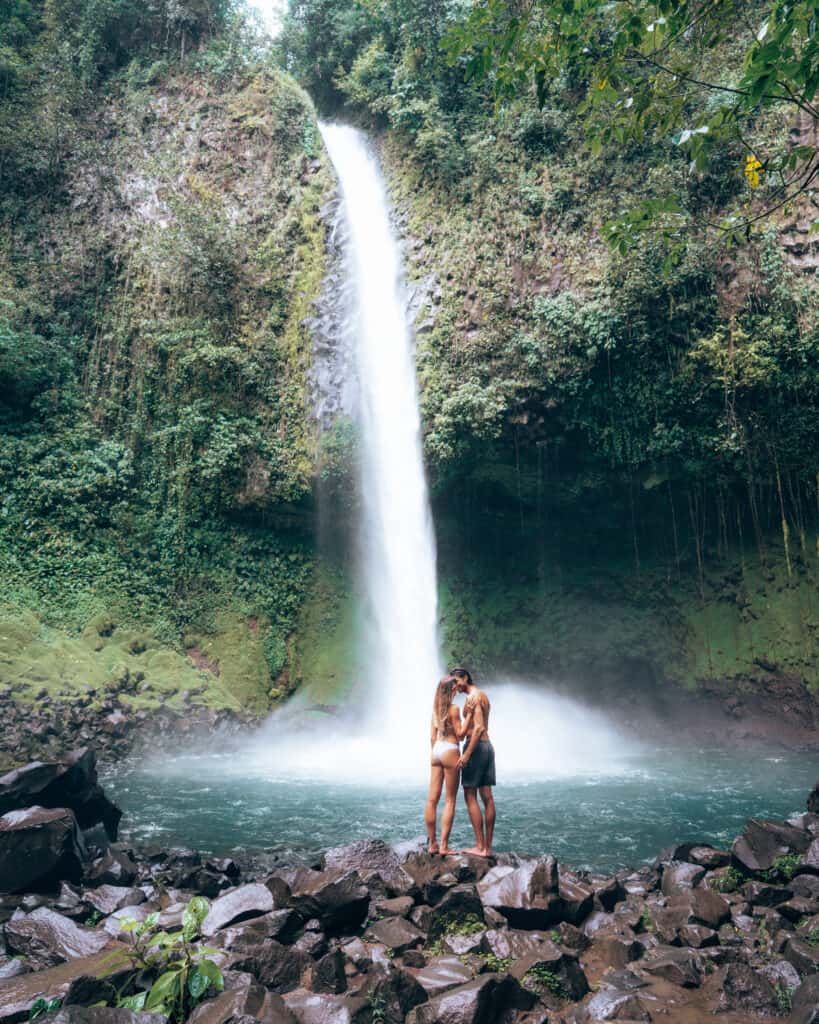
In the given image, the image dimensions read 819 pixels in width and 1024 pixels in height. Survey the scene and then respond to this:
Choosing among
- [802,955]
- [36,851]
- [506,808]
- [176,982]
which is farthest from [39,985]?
[506,808]

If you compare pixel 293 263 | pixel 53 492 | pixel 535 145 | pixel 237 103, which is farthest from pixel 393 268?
pixel 53 492

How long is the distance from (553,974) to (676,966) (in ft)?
2.13

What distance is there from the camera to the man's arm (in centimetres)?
510

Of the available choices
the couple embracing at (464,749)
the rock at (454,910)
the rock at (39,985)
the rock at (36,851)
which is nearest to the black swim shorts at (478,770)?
the couple embracing at (464,749)

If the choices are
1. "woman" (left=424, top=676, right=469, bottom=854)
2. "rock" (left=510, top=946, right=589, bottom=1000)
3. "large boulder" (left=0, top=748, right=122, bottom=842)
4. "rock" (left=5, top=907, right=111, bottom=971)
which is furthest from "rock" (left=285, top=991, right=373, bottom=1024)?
"large boulder" (left=0, top=748, right=122, bottom=842)

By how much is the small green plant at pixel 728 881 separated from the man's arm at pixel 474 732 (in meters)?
1.86

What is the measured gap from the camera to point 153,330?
15.3 metres

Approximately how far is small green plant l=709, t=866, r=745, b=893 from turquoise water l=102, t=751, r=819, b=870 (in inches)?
40.1

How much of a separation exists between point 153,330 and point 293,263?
3716 millimetres

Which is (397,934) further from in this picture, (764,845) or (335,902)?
(764,845)

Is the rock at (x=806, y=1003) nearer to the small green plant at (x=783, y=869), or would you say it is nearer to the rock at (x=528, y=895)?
the rock at (x=528, y=895)

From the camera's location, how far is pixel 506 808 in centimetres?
749

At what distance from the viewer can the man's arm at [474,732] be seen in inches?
201

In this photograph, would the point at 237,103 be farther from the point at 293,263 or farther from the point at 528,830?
the point at 528,830
